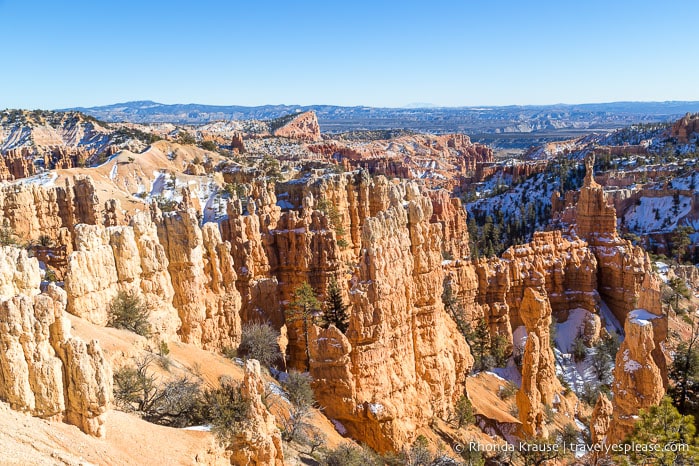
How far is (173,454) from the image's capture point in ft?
41.6

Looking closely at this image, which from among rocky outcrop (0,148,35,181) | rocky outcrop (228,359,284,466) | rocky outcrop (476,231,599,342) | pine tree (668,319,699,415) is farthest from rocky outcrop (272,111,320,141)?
rocky outcrop (228,359,284,466)

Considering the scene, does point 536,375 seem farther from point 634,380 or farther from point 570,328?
point 570,328

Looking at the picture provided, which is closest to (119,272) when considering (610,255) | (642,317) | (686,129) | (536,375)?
(642,317)

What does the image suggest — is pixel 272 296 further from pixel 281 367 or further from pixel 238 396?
pixel 238 396

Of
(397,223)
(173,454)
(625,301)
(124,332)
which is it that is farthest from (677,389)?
(625,301)

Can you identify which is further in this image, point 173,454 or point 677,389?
point 677,389

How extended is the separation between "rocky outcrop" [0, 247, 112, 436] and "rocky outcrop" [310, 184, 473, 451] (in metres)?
11.1

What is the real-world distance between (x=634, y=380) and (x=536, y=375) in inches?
368

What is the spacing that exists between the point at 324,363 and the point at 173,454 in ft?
31.1

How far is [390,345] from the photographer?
22938mm

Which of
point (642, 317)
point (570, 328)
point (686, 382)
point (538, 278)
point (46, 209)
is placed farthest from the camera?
point (46, 209)

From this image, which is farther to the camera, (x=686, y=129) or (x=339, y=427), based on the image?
(x=686, y=129)

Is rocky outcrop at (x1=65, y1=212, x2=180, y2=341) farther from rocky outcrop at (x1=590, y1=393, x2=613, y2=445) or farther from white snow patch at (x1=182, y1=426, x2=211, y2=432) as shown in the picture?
rocky outcrop at (x1=590, y1=393, x2=613, y2=445)

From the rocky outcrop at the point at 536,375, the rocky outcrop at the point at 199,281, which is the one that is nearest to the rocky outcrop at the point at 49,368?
the rocky outcrop at the point at 199,281
